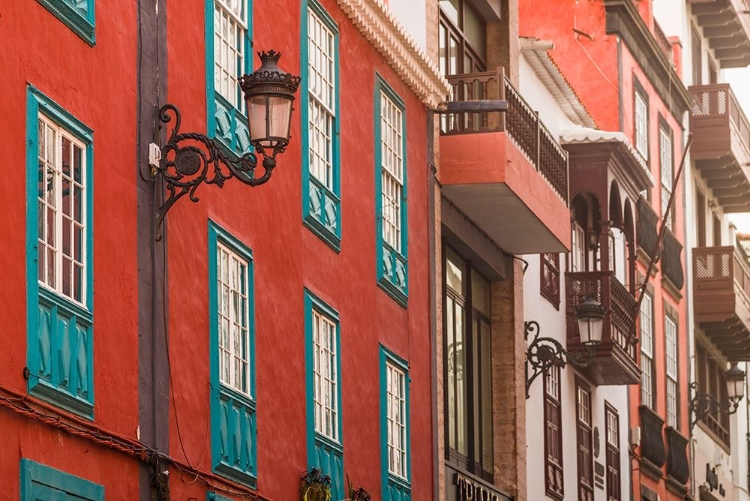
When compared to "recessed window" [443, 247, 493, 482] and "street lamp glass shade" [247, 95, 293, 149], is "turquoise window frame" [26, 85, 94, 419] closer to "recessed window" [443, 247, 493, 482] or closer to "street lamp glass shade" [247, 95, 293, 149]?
"street lamp glass shade" [247, 95, 293, 149]

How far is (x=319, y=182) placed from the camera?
19.0m

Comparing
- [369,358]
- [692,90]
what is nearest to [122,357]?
[369,358]

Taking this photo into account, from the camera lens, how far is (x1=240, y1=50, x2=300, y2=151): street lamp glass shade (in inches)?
559

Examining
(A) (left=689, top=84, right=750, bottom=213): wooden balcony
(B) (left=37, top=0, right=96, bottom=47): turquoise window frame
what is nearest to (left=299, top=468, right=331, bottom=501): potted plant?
(B) (left=37, top=0, right=96, bottom=47): turquoise window frame

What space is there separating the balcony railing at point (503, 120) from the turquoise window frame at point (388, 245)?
1.77 m

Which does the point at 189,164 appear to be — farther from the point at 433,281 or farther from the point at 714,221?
the point at 714,221

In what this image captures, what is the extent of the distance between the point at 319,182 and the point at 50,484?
659 centimetres

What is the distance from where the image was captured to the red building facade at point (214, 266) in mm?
13141

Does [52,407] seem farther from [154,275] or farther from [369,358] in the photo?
[369,358]

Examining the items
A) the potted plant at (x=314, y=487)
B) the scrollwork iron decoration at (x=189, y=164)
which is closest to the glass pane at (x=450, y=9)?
the potted plant at (x=314, y=487)

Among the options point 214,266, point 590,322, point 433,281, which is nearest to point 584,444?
point 590,322

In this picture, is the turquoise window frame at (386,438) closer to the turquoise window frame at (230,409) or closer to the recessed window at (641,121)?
the turquoise window frame at (230,409)

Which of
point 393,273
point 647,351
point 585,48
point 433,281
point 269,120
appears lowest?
point 269,120

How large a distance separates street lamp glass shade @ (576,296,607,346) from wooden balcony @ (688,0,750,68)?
15642 mm
